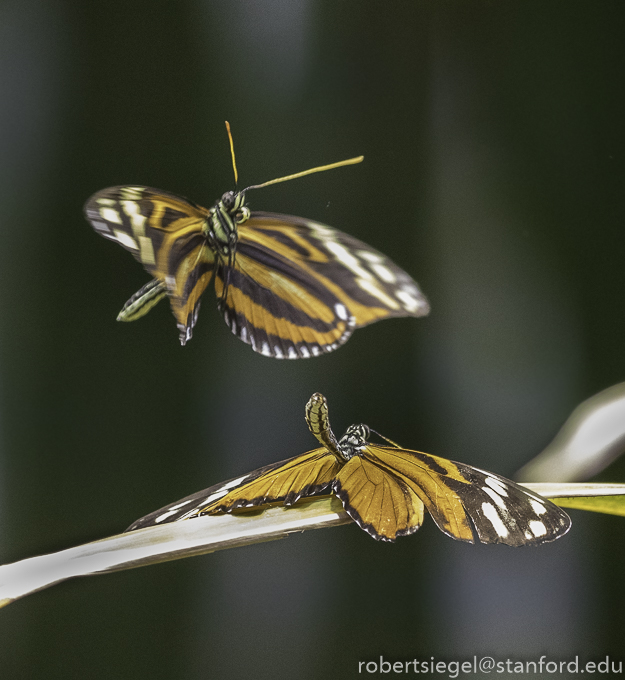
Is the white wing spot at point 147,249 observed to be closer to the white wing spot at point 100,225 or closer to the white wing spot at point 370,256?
the white wing spot at point 100,225

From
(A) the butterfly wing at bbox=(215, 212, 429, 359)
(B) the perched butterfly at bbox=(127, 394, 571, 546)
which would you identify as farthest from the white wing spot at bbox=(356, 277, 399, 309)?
(B) the perched butterfly at bbox=(127, 394, 571, 546)

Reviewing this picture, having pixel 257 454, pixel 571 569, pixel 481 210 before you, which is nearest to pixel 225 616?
pixel 257 454

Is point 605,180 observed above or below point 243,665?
above

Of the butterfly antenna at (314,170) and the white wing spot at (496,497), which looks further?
the butterfly antenna at (314,170)

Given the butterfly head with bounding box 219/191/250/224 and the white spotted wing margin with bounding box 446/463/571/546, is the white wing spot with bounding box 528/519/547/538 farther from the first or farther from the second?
the butterfly head with bounding box 219/191/250/224

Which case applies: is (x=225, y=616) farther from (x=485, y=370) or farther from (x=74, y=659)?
(x=485, y=370)

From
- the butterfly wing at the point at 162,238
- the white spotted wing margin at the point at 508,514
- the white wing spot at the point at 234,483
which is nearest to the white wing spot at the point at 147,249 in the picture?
the butterfly wing at the point at 162,238

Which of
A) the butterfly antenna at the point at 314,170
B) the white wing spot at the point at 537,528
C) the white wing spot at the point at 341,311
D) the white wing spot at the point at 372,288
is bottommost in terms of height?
the white wing spot at the point at 537,528
